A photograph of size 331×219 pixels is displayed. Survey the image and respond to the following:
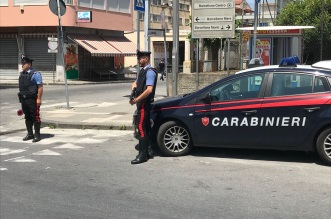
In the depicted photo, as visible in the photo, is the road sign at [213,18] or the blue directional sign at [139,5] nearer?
the road sign at [213,18]

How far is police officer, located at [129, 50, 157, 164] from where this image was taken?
21.7 feet

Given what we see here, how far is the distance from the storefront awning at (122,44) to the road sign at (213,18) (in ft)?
73.3

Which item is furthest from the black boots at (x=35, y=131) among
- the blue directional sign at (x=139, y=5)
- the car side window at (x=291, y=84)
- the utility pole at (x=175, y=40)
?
the blue directional sign at (x=139, y=5)

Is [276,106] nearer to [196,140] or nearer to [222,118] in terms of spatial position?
[222,118]

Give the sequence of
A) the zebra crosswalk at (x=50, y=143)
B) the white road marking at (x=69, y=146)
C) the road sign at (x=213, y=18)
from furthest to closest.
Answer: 1. the road sign at (x=213, y=18)
2. the white road marking at (x=69, y=146)
3. the zebra crosswalk at (x=50, y=143)

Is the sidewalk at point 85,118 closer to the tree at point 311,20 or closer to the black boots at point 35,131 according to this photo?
the black boots at point 35,131

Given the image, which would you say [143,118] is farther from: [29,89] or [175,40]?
[175,40]

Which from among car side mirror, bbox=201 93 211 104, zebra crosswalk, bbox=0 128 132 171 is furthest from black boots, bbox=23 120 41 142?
car side mirror, bbox=201 93 211 104

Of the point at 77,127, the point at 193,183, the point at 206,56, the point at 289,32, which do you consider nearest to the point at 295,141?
the point at 193,183

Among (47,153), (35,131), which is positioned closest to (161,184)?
(47,153)

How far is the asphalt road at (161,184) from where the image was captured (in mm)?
4773

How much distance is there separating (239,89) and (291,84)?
2.66 feet

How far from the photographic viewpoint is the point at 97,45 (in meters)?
32.2

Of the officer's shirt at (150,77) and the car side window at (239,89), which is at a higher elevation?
the officer's shirt at (150,77)
